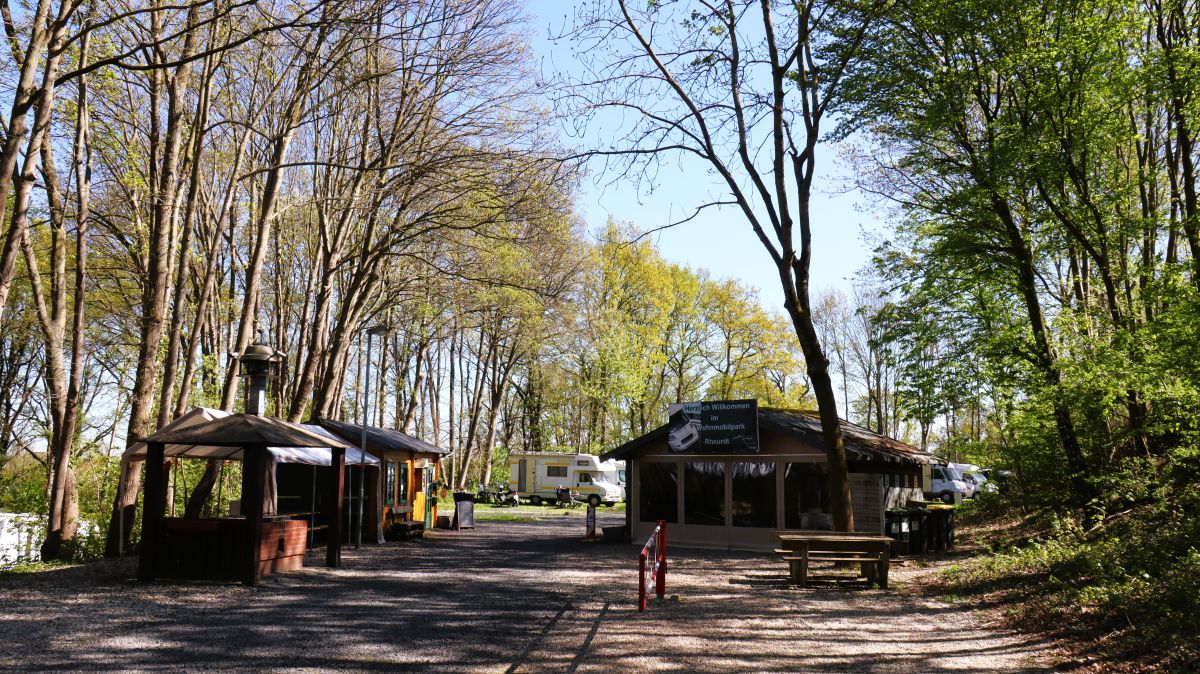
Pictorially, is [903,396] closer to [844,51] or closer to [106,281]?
[844,51]

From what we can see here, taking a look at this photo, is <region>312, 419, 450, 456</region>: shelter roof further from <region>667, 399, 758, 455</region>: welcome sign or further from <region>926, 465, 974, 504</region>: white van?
<region>926, 465, 974, 504</region>: white van

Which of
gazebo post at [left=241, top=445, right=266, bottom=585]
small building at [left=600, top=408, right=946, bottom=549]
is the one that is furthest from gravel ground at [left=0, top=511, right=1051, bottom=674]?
small building at [left=600, top=408, right=946, bottom=549]

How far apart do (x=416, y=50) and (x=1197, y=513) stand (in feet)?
52.5

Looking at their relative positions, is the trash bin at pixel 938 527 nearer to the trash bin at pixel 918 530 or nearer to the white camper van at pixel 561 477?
the trash bin at pixel 918 530

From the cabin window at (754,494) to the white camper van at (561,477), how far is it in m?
20.8

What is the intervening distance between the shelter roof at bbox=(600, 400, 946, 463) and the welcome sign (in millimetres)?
340

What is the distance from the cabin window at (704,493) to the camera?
66.9ft

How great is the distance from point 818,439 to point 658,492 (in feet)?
14.7

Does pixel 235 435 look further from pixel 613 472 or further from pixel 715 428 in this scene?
pixel 613 472

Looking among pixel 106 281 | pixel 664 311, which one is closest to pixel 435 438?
pixel 664 311

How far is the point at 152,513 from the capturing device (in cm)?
1266

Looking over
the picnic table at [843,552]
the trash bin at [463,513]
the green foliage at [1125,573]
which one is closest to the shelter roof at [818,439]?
the green foliage at [1125,573]

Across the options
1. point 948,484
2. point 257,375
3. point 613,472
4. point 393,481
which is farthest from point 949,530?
point 613,472

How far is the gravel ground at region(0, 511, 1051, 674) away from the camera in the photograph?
752 cm
